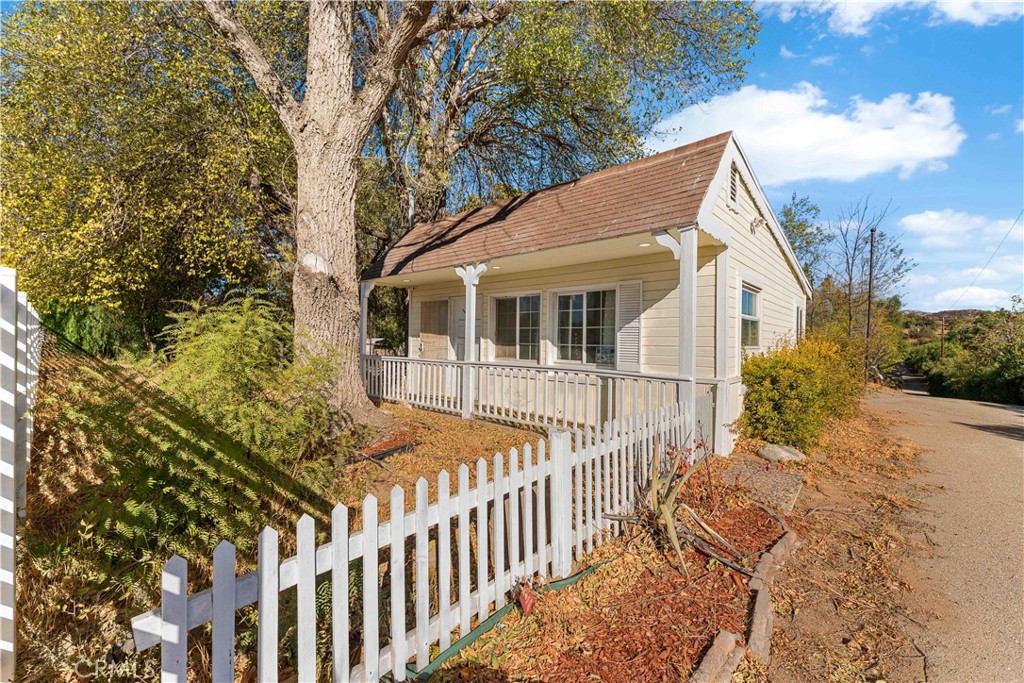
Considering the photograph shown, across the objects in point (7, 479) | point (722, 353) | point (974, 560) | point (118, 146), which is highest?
point (118, 146)

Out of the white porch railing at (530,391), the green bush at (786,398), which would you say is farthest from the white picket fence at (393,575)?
the green bush at (786,398)

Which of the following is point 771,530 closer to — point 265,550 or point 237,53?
point 265,550

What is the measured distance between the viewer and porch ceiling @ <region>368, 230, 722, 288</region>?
20.6 ft

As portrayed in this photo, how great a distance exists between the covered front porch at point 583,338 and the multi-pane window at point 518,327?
23 mm

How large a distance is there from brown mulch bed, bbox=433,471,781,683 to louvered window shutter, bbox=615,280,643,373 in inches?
Answer: 162

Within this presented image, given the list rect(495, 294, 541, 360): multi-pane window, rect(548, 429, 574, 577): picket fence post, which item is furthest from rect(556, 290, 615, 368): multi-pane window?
rect(548, 429, 574, 577): picket fence post

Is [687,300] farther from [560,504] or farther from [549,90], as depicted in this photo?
[549,90]

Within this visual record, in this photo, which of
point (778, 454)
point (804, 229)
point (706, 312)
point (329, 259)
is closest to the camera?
point (778, 454)

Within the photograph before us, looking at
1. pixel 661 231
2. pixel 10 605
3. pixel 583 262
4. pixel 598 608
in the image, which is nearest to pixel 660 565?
pixel 598 608

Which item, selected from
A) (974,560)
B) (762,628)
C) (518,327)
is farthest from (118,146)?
(974,560)

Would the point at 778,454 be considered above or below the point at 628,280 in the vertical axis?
below

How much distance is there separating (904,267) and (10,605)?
2694 cm

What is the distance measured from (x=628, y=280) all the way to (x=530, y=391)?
2.60 m

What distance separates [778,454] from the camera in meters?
6.06
